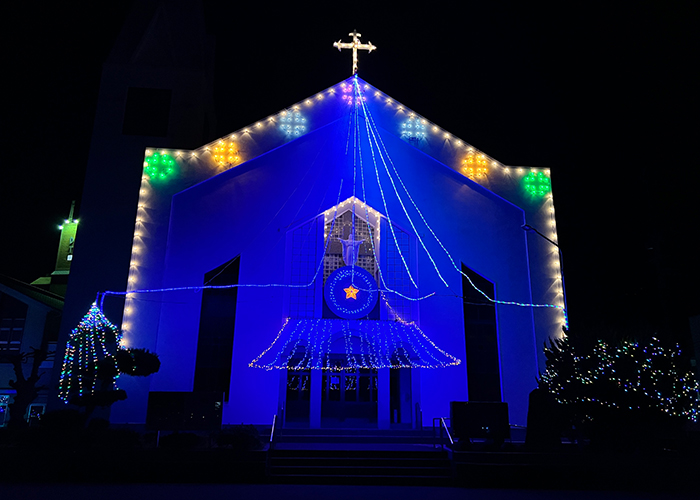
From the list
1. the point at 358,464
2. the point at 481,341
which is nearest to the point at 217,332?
the point at 358,464

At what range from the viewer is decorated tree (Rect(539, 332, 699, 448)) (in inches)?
408

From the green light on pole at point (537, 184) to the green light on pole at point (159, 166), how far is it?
1161 centimetres

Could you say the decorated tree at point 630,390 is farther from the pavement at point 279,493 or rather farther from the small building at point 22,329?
the small building at point 22,329

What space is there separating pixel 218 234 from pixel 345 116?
5.87m

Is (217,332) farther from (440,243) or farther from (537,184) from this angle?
(537,184)

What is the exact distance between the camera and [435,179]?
56.1 ft

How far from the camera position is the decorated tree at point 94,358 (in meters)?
12.3

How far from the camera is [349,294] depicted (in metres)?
15.9

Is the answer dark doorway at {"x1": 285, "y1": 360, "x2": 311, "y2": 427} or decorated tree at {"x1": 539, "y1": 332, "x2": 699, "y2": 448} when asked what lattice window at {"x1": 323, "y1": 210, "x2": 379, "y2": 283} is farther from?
decorated tree at {"x1": 539, "y1": 332, "x2": 699, "y2": 448}

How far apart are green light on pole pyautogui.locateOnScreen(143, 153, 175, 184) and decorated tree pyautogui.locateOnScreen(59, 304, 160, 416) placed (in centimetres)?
446

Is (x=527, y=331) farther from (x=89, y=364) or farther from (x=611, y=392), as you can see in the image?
(x=89, y=364)

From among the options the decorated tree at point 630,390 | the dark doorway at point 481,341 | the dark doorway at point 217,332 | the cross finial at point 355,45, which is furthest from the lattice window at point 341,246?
the decorated tree at point 630,390

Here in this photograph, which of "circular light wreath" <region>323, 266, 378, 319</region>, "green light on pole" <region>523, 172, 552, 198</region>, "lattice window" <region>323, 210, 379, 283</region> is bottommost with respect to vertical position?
"circular light wreath" <region>323, 266, 378, 319</region>

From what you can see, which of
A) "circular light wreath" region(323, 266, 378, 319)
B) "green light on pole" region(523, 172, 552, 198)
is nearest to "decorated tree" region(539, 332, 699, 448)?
"circular light wreath" region(323, 266, 378, 319)
